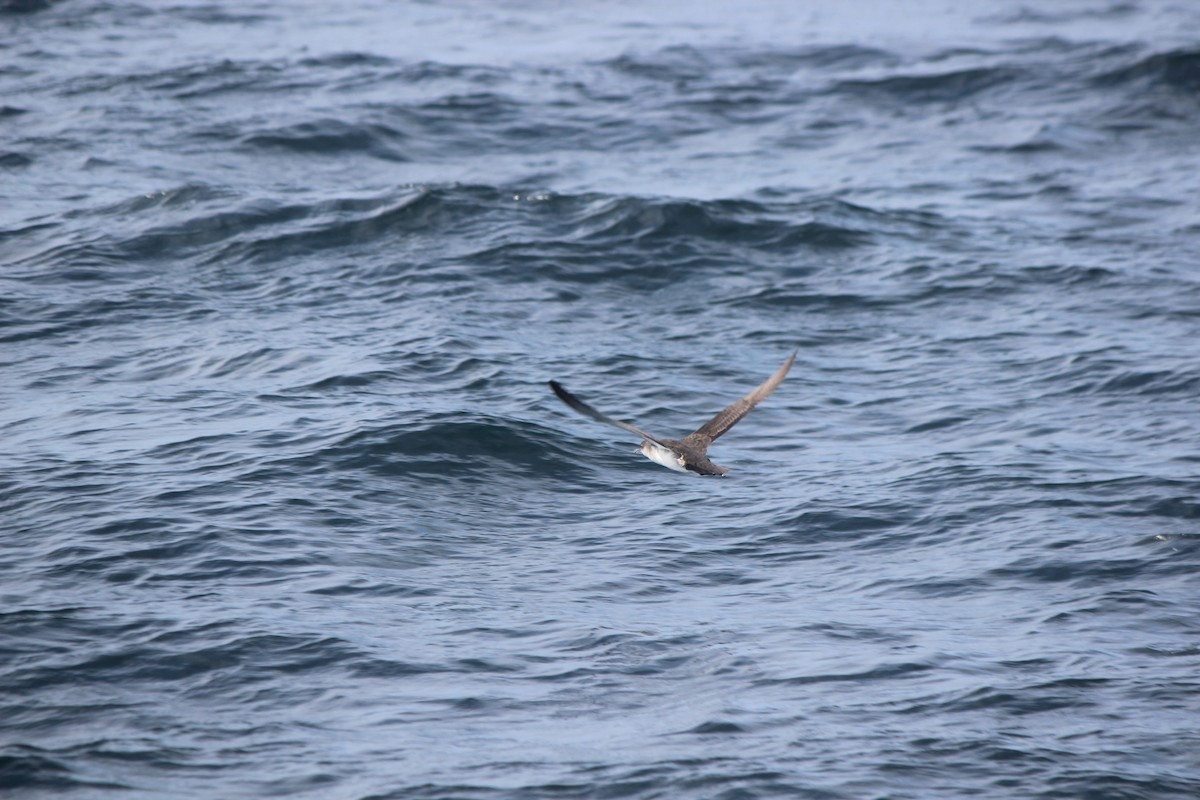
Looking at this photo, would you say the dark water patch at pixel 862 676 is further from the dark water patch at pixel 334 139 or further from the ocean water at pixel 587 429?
the dark water patch at pixel 334 139

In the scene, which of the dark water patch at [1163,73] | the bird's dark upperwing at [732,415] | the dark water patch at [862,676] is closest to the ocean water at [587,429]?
the dark water patch at [862,676]

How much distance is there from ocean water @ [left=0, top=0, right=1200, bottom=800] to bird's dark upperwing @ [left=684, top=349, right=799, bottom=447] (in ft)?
4.54

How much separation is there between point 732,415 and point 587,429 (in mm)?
3821

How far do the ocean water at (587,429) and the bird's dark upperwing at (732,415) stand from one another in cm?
138

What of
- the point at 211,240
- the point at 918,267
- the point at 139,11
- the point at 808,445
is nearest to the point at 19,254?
the point at 211,240

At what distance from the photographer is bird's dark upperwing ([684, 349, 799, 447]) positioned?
11427mm

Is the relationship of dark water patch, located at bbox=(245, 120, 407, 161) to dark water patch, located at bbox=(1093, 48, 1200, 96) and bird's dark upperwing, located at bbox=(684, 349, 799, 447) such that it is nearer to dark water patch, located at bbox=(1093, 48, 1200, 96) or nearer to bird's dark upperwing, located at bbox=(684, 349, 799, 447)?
bird's dark upperwing, located at bbox=(684, 349, 799, 447)

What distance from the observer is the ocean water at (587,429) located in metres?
9.80

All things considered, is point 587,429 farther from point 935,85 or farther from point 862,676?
point 935,85

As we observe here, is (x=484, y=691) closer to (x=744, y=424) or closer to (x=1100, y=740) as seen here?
(x=1100, y=740)

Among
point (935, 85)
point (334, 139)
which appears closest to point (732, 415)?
point (334, 139)

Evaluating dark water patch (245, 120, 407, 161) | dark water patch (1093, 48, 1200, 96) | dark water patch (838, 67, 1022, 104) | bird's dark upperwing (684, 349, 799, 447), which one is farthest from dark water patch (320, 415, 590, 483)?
dark water patch (1093, 48, 1200, 96)

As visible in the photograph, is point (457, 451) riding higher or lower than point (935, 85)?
lower

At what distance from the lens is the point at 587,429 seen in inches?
606
